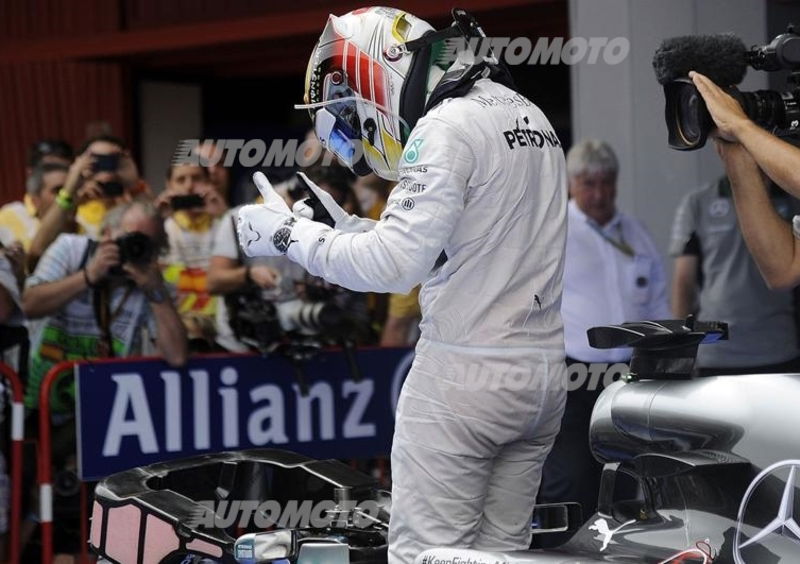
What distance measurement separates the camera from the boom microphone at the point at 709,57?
329cm

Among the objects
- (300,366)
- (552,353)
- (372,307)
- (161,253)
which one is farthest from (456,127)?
(372,307)

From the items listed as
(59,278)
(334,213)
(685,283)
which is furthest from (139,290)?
(334,213)

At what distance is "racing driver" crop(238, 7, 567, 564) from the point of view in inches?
122

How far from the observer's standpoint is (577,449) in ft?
17.9

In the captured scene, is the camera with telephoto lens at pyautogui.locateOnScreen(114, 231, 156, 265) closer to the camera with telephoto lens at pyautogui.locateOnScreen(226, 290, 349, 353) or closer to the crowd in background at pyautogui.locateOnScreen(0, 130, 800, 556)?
the crowd in background at pyautogui.locateOnScreen(0, 130, 800, 556)

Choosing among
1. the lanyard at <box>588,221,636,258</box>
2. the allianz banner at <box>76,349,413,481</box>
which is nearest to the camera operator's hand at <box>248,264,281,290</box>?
the allianz banner at <box>76,349,413,481</box>

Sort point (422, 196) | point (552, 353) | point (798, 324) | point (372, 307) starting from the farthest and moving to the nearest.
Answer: point (372, 307)
point (798, 324)
point (552, 353)
point (422, 196)

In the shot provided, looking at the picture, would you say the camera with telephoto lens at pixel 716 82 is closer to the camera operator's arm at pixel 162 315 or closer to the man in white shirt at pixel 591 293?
the man in white shirt at pixel 591 293

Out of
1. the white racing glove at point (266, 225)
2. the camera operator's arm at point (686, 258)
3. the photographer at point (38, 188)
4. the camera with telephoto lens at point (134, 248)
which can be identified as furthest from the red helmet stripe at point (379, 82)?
the photographer at point (38, 188)

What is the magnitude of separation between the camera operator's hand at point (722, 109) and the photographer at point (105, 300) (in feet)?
10.1

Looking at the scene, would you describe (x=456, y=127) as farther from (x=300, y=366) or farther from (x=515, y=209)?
(x=300, y=366)

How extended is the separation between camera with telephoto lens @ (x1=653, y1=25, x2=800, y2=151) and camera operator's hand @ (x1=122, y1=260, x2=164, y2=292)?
9.84ft

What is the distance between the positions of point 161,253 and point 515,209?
11.2 feet

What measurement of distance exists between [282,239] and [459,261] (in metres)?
0.41
